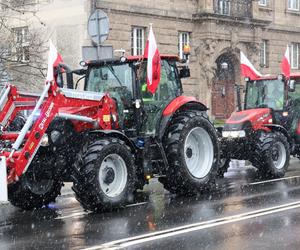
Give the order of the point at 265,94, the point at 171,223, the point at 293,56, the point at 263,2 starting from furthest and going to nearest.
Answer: the point at 293,56
the point at 263,2
the point at 265,94
the point at 171,223

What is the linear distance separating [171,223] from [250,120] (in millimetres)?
5955

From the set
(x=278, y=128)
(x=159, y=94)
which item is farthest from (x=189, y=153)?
(x=278, y=128)

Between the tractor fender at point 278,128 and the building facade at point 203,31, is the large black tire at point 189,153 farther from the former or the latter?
the building facade at point 203,31

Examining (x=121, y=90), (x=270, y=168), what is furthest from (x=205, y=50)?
(x=121, y=90)

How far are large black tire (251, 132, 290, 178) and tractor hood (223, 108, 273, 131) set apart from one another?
1.00ft

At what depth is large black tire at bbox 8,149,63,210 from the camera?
404 inches

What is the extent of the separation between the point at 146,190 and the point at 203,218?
12.3 ft

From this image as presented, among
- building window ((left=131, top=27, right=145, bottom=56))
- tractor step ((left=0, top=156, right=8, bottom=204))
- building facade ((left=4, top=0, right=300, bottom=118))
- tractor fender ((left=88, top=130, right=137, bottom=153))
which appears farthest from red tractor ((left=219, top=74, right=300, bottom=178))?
building window ((left=131, top=27, right=145, bottom=56))

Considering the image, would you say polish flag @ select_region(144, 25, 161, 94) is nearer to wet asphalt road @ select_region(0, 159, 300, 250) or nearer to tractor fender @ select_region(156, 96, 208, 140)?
tractor fender @ select_region(156, 96, 208, 140)

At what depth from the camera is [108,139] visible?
33.2ft

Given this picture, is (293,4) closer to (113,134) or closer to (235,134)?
(235,134)

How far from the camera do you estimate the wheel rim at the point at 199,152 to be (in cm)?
1205

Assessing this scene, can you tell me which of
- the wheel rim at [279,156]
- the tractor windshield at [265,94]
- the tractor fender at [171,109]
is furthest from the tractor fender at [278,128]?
the tractor fender at [171,109]

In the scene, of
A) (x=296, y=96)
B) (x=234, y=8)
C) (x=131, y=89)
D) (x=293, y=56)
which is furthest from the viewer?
(x=293, y=56)
